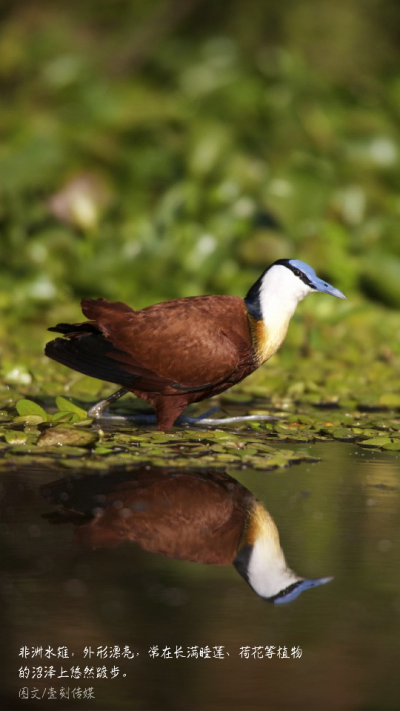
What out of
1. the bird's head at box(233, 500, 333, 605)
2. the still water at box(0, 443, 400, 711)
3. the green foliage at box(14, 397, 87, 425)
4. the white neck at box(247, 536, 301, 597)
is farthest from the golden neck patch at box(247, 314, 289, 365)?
the white neck at box(247, 536, 301, 597)

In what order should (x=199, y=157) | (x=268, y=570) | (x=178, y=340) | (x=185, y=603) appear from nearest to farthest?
(x=185, y=603) < (x=268, y=570) < (x=178, y=340) < (x=199, y=157)

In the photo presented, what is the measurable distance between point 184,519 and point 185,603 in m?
0.71

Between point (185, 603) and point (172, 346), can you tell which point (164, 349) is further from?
point (185, 603)

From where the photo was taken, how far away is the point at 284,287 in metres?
4.98

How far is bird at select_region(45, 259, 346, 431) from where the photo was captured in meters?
4.71

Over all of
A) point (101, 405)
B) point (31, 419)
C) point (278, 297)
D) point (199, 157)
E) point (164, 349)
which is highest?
point (199, 157)

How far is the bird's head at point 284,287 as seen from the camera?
4.95 metres

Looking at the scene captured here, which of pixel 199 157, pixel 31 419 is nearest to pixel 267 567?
pixel 31 419

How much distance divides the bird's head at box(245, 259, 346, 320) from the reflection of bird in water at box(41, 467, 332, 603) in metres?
1.14

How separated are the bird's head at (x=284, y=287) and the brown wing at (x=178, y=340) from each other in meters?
0.18

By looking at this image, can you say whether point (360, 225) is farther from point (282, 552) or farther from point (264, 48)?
point (282, 552)

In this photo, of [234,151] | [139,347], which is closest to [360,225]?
[234,151]

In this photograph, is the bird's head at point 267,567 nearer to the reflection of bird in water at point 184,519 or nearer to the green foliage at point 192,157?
the reflection of bird in water at point 184,519

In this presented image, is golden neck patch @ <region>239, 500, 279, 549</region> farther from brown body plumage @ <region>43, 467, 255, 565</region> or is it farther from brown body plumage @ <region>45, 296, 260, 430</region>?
brown body plumage @ <region>45, 296, 260, 430</region>
